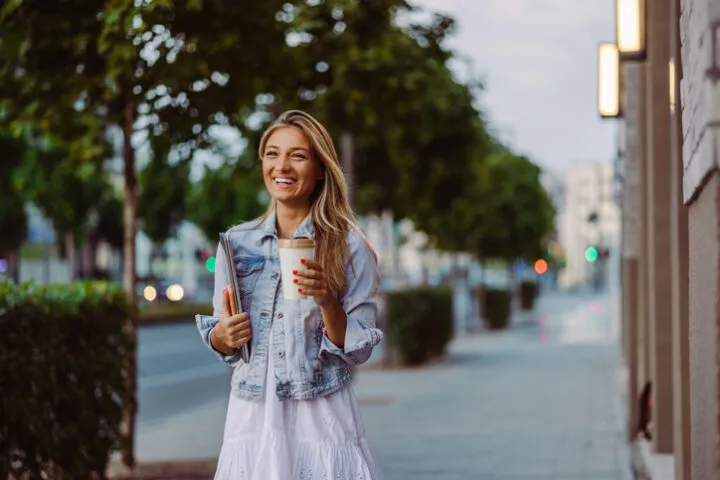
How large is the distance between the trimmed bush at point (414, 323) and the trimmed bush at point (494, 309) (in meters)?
16.4

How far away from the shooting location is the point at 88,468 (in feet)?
25.9

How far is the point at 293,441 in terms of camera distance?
426cm

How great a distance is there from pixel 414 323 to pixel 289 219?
18.9 m

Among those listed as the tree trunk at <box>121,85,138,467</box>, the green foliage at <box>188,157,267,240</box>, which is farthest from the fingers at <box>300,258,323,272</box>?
the green foliage at <box>188,157,267,240</box>

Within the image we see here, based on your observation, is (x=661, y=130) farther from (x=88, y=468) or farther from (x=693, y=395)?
(x=693, y=395)

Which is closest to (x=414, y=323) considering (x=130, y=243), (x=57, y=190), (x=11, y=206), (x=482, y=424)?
(x=482, y=424)

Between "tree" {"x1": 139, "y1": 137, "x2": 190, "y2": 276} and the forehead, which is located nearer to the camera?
the forehead

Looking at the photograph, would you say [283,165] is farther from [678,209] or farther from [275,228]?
[678,209]

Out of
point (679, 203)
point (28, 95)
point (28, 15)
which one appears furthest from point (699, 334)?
point (28, 95)

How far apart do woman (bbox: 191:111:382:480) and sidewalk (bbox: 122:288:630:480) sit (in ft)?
18.8

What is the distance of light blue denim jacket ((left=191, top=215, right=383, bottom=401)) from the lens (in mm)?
4238

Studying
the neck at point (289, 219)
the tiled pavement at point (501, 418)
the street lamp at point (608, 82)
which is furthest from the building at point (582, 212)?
the neck at point (289, 219)

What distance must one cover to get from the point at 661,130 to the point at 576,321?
41.8 metres

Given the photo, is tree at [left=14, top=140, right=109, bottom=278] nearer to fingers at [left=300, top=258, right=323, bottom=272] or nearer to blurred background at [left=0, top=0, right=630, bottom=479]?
blurred background at [left=0, top=0, right=630, bottom=479]
